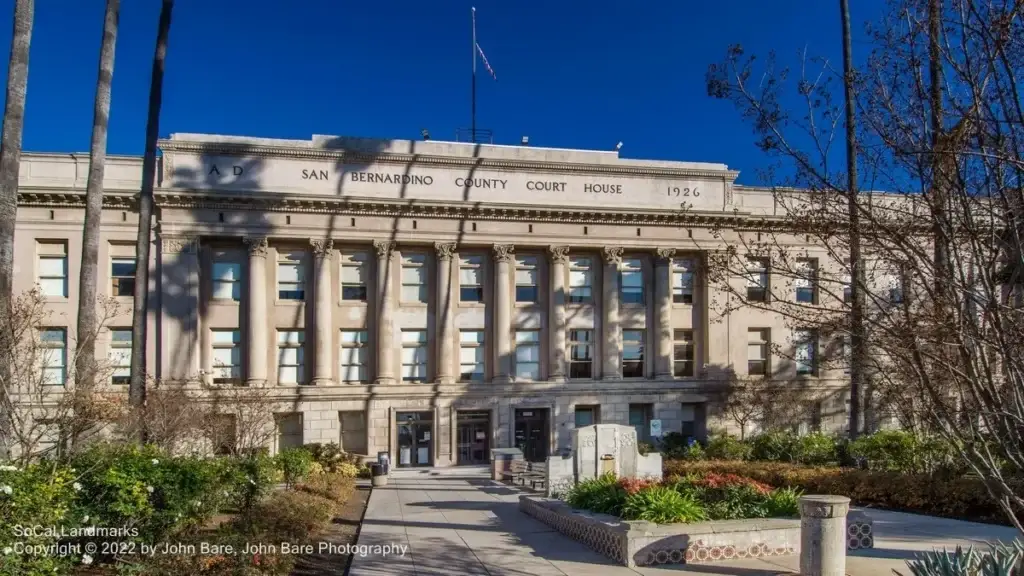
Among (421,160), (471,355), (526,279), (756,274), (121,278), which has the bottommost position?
(471,355)

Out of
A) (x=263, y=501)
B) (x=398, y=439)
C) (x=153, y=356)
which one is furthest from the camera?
(x=398, y=439)

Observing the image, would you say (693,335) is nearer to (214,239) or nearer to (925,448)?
(925,448)

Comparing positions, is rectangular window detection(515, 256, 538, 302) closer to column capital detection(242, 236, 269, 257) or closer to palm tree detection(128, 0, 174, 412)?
column capital detection(242, 236, 269, 257)

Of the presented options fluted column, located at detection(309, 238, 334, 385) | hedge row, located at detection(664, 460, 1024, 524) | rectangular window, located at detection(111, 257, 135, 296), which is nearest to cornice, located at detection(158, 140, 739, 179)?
fluted column, located at detection(309, 238, 334, 385)

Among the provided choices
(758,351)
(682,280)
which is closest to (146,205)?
(682,280)

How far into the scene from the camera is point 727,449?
31516mm

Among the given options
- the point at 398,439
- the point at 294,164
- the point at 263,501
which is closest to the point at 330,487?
the point at 263,501

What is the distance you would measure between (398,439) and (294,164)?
525 inches

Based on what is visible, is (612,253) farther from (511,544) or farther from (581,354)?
(511,544)

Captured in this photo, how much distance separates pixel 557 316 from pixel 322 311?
35.9 feet

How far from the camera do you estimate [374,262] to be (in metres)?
35.0

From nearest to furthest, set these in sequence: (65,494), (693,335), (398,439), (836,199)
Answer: (836,199), (65,494), (398,439), (693,335)

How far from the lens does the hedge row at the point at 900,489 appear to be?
17.0 metres

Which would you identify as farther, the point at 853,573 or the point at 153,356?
the point at 153,356
